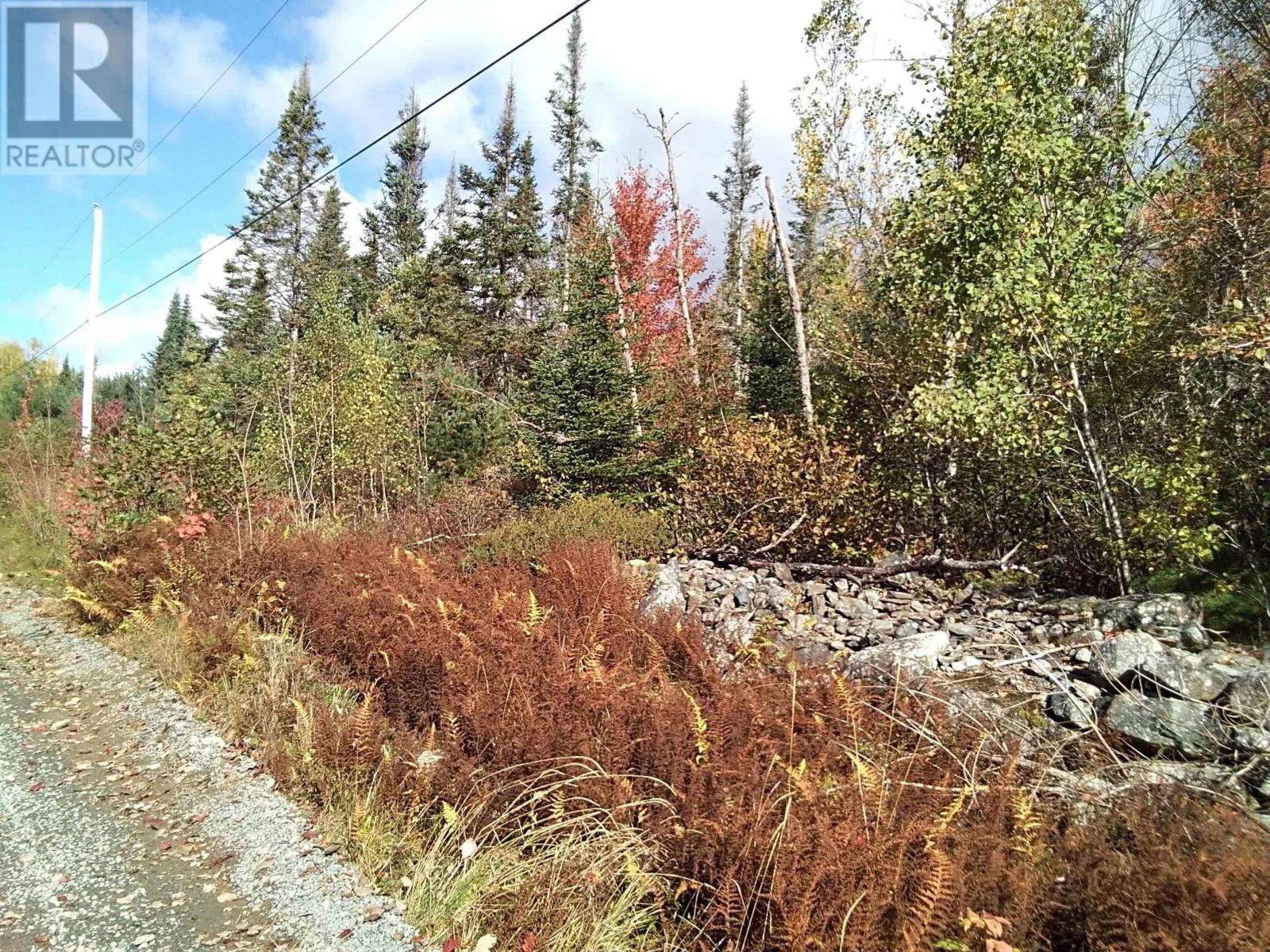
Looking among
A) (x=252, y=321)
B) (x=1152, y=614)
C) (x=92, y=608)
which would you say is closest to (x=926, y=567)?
(x=1152, y=614)

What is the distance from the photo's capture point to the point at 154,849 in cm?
350

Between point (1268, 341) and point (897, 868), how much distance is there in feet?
15.9

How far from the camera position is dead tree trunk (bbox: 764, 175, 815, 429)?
35.9 ft

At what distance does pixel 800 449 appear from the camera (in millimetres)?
9297

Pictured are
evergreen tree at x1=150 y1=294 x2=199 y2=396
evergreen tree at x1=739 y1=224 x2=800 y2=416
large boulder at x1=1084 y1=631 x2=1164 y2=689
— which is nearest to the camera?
large boulder at x1=1084 y1=631 x2=1164 y2=689

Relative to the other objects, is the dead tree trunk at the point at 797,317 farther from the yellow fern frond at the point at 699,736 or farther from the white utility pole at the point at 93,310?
the white utility pole at the point at 93,310

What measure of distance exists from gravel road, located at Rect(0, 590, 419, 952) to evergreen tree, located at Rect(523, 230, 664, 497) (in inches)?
299

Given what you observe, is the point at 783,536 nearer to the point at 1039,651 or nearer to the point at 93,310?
the point at 1039,651

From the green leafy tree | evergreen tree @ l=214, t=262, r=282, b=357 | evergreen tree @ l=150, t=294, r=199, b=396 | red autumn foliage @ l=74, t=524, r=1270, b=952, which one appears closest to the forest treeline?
the green leafy tree

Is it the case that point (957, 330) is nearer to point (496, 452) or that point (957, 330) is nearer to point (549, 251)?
point (496, 452)

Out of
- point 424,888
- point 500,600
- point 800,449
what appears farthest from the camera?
point 800,449

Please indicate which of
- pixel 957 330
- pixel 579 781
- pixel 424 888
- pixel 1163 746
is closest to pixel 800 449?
pixel 957 330

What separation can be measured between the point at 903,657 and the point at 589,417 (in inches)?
316

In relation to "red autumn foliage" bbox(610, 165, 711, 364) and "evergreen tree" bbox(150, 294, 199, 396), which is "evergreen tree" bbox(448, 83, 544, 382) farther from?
"evergreen tree" bbox(150, 294, 199, 396)
